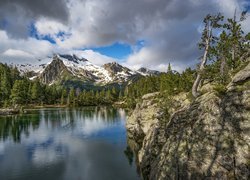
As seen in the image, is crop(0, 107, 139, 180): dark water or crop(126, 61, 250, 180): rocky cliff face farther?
crop(0, 107, 139, 180): dark water

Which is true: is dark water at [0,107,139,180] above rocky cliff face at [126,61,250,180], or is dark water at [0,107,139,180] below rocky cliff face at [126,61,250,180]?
below

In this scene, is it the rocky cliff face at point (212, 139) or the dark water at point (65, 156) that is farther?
the dark water at point (65, 156)

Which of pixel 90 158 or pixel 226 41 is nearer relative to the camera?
pixel 226 41

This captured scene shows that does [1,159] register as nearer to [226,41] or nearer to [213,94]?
[213,94]

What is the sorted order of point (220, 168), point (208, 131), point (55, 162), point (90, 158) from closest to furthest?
point (220, 168) < point (208, 131) < point (55, 162) < point (90, 158)

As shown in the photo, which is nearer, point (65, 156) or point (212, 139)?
point (212, 139)

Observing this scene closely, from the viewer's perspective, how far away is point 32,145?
181 ft

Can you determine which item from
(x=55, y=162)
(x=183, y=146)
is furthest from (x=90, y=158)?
(x=183, y=146)

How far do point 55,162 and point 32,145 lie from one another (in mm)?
16938

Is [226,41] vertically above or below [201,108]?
above

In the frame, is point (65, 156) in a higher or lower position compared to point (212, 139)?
lower

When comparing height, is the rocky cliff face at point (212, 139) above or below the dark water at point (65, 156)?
above

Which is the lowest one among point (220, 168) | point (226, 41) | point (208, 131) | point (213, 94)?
point (220, 168)

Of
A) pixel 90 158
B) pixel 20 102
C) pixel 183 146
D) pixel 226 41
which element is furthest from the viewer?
pixel 20 102
